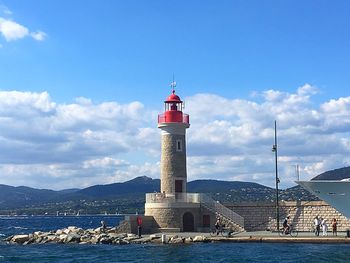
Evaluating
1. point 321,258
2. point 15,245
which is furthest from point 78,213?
point 321,258

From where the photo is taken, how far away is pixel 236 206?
37.1 m

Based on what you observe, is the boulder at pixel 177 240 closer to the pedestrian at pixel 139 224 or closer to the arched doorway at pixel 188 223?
the pedestrian at pixel 139 224

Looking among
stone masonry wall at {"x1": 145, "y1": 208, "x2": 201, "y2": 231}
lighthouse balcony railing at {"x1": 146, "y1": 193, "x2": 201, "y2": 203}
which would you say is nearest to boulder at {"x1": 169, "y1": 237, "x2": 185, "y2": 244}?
stone masonry wall at {"x1": 145, "y1": 208, "x2": 201, "y2": 231}

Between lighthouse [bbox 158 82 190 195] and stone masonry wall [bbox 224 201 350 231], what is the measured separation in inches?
135

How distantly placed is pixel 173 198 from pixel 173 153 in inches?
105

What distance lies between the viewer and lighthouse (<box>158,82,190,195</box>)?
121 feet

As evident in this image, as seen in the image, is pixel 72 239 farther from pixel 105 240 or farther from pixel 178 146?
pixel 178 146

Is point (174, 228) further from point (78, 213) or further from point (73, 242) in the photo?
point (78, 213)

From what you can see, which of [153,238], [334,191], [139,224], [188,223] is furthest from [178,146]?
[334,191]

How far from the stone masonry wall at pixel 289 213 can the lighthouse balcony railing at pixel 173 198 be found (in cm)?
217

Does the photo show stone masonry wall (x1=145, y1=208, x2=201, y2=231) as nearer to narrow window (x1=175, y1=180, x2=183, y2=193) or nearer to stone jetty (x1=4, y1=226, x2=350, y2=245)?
stone jetty (x1=4, y1=226, x2=350, y2=245)

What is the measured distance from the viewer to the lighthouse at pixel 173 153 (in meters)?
36.8

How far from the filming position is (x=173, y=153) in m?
36.9

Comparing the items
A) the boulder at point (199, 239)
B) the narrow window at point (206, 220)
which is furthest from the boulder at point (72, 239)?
the boulder at point (199, 239)
